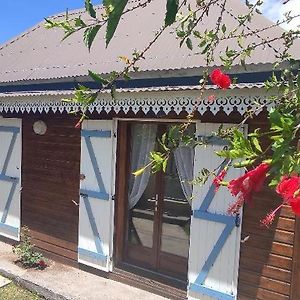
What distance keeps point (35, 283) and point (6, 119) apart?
9.51 feet

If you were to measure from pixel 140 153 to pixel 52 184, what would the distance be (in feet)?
5.58

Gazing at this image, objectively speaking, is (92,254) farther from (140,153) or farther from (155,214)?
(140,153)

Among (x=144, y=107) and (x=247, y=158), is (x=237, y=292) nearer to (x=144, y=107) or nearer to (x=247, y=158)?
(x=144, y=107)

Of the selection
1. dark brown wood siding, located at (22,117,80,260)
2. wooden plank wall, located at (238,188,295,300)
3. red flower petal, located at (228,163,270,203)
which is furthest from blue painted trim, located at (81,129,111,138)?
red flower petal, located at (228,163,270,203)

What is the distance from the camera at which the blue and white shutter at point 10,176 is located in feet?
22.3

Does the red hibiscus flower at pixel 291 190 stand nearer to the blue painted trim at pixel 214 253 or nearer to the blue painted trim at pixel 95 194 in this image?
the blue painted trim at pixel 214 253

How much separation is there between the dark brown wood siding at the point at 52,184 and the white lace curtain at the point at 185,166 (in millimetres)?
1627

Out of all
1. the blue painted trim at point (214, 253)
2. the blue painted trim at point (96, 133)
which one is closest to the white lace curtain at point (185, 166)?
the blue painted trim at point (214, 253)

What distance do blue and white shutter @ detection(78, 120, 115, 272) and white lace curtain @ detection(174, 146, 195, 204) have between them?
3.02ft

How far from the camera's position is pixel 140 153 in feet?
18.3

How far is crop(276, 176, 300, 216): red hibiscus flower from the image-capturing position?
907 millimetres

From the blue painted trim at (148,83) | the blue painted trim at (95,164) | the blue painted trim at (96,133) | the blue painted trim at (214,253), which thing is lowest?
the blue painted trim at (214,253)

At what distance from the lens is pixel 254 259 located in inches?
179

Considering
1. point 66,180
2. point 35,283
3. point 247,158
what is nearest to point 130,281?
point 35,283
